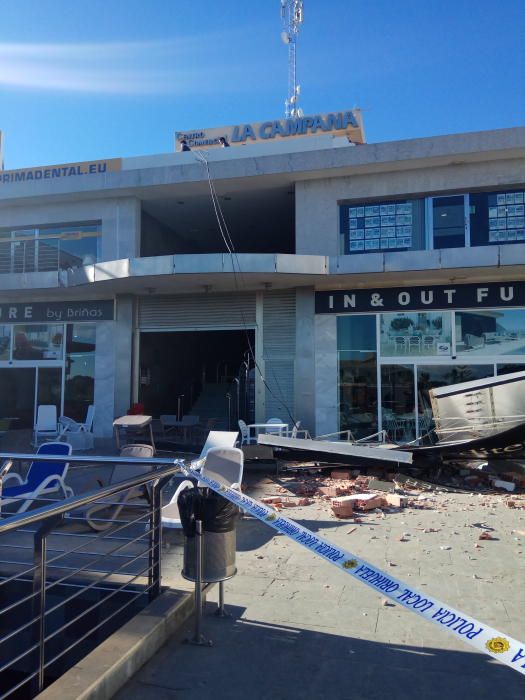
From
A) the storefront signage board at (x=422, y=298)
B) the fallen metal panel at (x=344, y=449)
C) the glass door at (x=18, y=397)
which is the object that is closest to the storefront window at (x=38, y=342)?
the glass door at (x=18, y=397)

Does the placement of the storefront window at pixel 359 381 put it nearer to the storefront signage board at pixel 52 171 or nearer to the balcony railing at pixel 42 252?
the balcony railing at pixel 42 252

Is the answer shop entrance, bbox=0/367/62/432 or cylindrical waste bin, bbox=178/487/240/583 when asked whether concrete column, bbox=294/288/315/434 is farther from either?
cylindrical waste bin, bbox=178/487/240/583

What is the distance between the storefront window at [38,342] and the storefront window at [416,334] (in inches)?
381

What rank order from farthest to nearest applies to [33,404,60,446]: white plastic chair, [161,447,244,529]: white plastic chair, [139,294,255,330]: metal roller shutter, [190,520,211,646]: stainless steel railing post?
[139,294,255,330]: metal roller shutter < [33,404,60,446]: white plastic chair < [161,447,244,529]: white plastic chair < [190,520,211,646]: stainless steel railing post

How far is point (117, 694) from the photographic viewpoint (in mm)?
3084

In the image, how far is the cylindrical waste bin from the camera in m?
3.87

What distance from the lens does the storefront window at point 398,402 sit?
14414 mm

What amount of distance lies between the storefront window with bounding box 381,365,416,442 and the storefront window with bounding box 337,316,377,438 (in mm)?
284

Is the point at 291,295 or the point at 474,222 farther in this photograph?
the point at 291,295

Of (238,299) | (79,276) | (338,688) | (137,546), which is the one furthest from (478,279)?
(338,688)

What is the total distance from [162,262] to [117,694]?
11032mm

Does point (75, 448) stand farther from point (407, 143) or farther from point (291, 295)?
point (407, 143)

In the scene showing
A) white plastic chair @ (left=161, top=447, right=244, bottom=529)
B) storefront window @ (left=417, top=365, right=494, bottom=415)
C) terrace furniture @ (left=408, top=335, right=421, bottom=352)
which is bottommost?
white plastic chair @ (left=161, top=447, right=244, bottom=529)

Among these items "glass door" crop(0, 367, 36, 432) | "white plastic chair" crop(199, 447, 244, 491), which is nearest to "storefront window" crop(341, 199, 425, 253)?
"white plastic chair" crop(199, 447, 244, 491)
